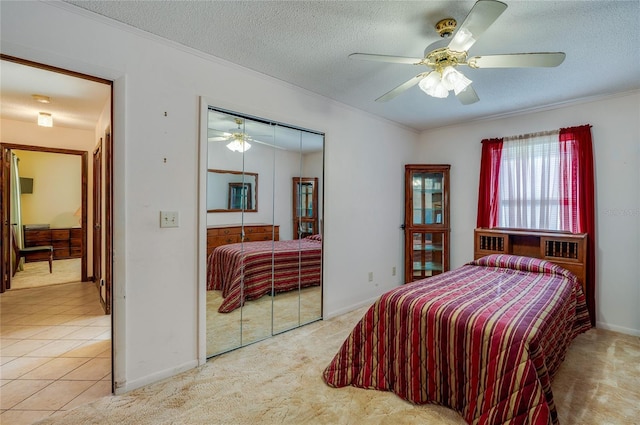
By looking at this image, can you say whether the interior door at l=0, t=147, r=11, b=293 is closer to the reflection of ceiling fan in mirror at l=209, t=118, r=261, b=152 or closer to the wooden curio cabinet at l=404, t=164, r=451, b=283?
the reflection of ceiling fan in mirror at l=209, t=118, r=261, b=152

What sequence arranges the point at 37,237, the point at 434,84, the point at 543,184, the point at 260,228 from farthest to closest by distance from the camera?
the point at 37,237, the point at 543,184, the point at 260,228, the point at 434,84

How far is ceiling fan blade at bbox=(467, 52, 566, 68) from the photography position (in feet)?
5.23

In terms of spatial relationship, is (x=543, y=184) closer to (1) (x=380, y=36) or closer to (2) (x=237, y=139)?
(1) (x=380, y=36)

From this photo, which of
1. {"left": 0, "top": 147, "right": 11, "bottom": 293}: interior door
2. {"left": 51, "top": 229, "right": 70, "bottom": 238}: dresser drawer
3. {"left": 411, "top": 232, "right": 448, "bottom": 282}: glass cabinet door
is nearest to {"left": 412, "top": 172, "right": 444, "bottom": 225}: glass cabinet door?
{"left": 411, "top": 232, "right": 448, "bottom": 282}: glass cabinet door

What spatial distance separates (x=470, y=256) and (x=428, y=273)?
1.99 feet

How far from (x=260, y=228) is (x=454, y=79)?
1.93 meters

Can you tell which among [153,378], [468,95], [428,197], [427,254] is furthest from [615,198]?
[153,378]

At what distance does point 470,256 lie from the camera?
397 centimetres

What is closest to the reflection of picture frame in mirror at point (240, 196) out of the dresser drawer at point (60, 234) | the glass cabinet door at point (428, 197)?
the glass cabinet door at point (428, 197)

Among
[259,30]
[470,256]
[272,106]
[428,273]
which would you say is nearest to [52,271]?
[272,106]

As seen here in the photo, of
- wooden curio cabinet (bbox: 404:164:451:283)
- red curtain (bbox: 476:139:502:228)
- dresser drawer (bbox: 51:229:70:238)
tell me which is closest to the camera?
red curtain (bbox: 476:139:502:228)

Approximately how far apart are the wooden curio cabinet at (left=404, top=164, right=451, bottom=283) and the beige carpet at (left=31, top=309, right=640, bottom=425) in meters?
1.86

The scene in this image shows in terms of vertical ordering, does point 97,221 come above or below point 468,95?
below

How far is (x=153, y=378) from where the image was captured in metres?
2.02
